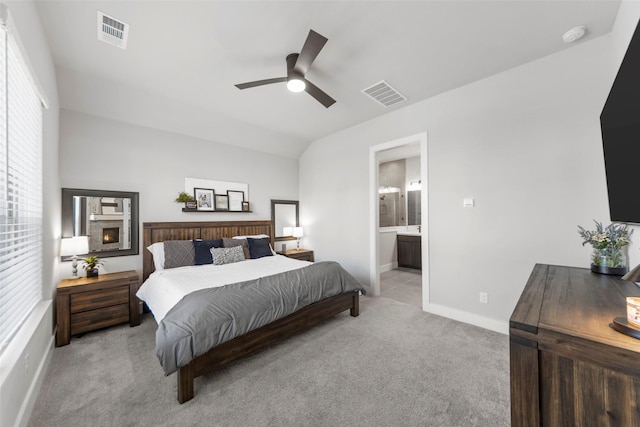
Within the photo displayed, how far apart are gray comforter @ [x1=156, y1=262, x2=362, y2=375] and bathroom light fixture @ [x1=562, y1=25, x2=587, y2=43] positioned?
3288 mm

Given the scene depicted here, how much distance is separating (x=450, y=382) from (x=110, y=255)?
4171 mm

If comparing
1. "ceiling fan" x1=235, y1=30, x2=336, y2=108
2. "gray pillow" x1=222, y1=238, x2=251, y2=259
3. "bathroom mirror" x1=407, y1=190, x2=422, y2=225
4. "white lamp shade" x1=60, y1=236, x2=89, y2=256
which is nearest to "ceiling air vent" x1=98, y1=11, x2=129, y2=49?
"ceiling fan" x1=235, y1=30, x2=336, y2=108

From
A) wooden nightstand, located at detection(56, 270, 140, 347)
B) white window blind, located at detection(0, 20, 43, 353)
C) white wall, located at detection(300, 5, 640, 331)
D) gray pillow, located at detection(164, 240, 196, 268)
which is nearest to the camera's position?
white window blind, located at detection(0, 20, 43, 353)

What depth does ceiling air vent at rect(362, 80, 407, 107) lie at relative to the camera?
307 cm

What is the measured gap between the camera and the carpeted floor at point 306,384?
1.68 meters

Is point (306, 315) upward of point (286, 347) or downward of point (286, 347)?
upward

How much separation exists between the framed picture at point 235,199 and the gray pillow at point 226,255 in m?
0.99

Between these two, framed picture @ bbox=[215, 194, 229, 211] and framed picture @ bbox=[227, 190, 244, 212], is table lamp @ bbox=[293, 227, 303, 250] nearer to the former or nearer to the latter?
framed picture @ bbox=[227, 190, 244, 212]

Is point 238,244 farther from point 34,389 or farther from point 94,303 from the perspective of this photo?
point 34,389

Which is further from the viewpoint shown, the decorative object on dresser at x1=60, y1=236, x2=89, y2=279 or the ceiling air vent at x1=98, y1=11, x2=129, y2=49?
the decorative object on dresser at x1=60, y1=236, x2=89, y2=279

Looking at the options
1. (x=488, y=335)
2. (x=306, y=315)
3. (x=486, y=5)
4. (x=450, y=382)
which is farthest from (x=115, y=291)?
(x=486, y=5)

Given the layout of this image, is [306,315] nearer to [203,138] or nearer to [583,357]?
[583,357]

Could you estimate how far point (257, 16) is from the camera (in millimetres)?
2000

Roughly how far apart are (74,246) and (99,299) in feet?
2.26
